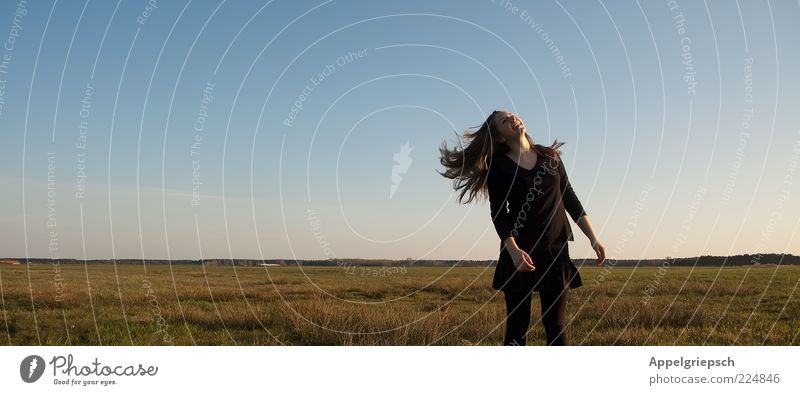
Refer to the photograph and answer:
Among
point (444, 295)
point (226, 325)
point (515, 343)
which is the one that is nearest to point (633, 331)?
point (515, 343)

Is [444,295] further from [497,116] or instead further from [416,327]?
[497,116]

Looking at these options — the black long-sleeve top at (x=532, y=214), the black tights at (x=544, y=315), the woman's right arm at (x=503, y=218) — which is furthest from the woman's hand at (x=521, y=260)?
the black tights at (x=544, y=315)

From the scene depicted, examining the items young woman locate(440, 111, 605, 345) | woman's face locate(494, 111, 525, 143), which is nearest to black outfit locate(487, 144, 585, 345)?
young woman locate(440, 111, 605, 345)

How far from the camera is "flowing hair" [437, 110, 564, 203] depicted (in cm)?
673

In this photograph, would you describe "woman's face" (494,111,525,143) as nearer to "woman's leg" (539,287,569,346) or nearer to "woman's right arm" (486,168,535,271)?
"woman's right arm" (486,168,535,271)

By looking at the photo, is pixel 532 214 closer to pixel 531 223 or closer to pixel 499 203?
pixel 531 223

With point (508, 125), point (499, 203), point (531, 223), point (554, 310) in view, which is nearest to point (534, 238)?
point (531, 223)

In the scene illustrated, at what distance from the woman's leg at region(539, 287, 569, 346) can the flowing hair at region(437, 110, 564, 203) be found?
139cm

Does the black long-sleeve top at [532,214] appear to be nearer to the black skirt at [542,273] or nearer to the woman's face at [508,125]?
the black skirt at [542,273]

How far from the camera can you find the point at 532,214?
20.9 feet

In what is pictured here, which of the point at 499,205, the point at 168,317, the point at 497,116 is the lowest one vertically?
the point at 168,317

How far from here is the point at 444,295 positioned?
20109mm

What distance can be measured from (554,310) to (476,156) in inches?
73.4
